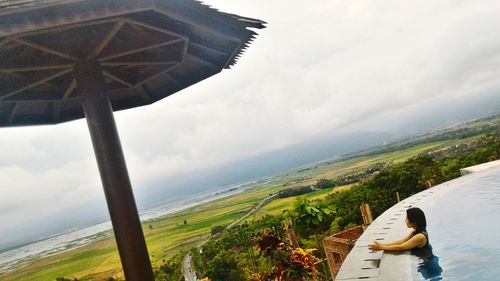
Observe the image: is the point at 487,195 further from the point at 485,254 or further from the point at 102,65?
the point at 102,65

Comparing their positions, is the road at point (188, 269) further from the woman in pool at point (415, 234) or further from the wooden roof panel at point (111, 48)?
the wooden roof panel at point (111, 48)

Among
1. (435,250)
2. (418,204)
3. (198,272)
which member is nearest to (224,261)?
(198,272)

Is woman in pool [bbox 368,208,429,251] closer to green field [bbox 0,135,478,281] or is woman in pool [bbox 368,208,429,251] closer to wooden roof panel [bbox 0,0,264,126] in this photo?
Result: wooden roof panel [bbox 0,0,264,126]

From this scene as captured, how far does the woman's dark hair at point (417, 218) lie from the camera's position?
22.3 feet

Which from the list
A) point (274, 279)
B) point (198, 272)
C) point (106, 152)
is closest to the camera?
point (106, 152)

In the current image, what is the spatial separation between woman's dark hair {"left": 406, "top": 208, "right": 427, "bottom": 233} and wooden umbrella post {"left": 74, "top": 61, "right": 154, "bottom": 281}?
4.72 m

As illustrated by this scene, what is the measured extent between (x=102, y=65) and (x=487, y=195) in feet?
40.9

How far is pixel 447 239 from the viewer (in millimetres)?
9211

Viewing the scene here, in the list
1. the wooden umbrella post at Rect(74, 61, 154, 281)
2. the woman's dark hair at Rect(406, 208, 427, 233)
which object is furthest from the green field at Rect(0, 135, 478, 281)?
the wooden umbrella post at Rect(74, 61, 154, 281)

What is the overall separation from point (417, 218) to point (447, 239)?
9.94 ft

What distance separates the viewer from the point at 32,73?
168 inches

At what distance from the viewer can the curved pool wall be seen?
652cm

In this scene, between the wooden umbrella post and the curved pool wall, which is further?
the curved pool wall

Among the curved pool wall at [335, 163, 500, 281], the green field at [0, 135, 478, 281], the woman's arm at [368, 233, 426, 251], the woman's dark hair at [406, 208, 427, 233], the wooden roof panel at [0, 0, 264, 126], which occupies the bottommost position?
the green field at [0, 135, 478, 281]
